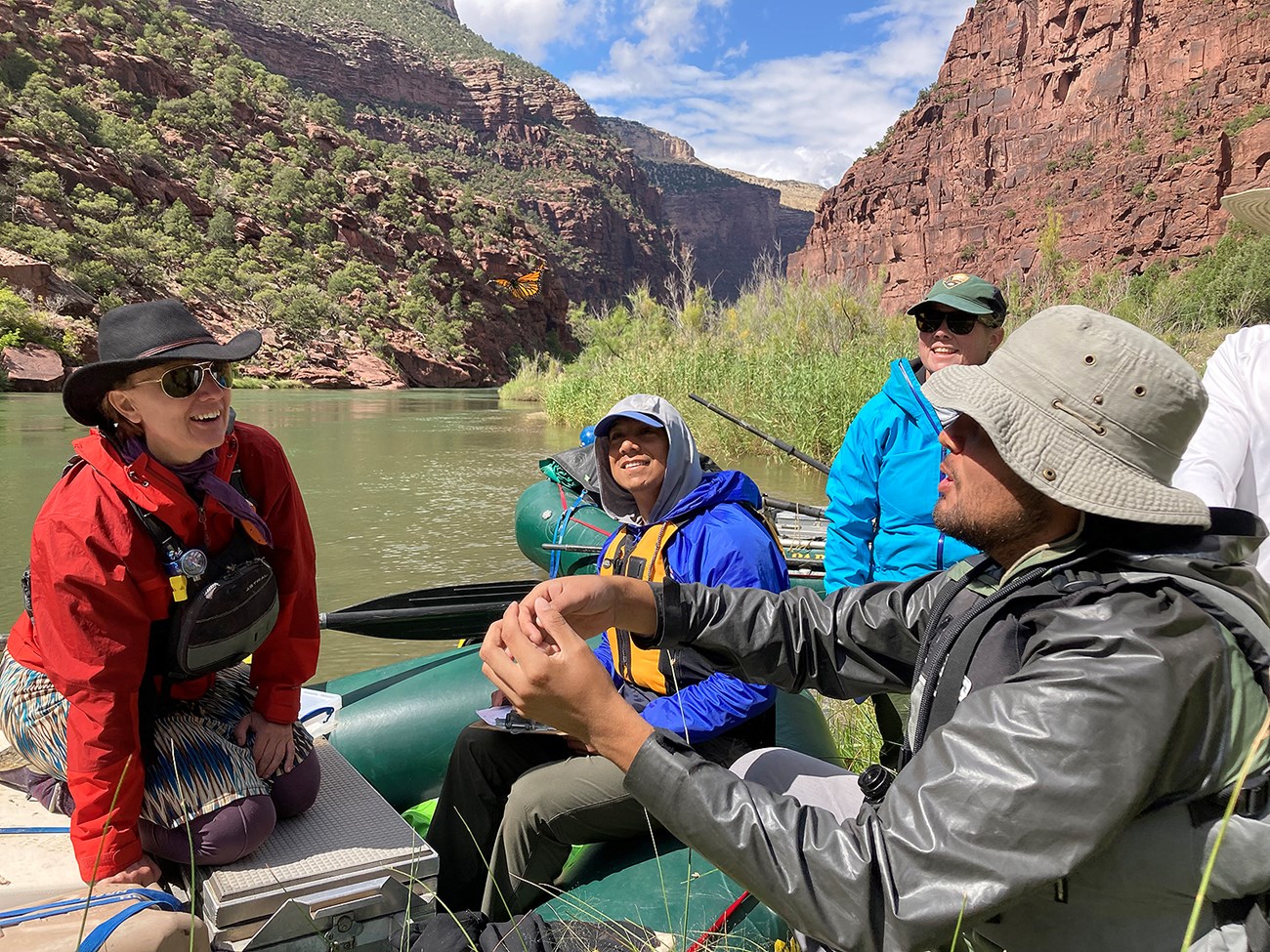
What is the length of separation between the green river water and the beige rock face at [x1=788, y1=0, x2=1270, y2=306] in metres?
34.7

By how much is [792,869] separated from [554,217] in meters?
104

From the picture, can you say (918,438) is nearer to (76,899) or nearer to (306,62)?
(76,899)

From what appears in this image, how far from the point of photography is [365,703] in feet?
9.65

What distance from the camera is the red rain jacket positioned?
1.72 meters

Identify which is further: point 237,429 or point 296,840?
point 237,429

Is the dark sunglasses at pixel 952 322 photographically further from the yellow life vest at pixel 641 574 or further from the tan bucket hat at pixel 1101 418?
Answer: the tan bucket hat at pixel 1101 418

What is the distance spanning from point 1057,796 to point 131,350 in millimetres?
2003

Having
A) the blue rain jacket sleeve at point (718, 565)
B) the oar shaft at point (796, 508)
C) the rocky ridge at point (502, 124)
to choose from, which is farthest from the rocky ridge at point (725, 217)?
the blue rain jacket sleeve at point (718, 565)

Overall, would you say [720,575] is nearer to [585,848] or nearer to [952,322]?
[585,848]

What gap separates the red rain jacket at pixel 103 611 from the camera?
172 cm

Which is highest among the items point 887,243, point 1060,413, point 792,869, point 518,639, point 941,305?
point 887,243

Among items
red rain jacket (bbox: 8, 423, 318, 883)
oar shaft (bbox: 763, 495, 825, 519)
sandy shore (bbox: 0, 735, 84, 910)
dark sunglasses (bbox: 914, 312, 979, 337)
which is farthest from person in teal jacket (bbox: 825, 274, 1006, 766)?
oar shaft (bbox: 763, 495, 825, 519)

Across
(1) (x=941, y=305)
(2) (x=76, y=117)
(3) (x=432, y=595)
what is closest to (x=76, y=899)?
(3) (x=432, y=595)

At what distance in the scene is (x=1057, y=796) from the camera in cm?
89
